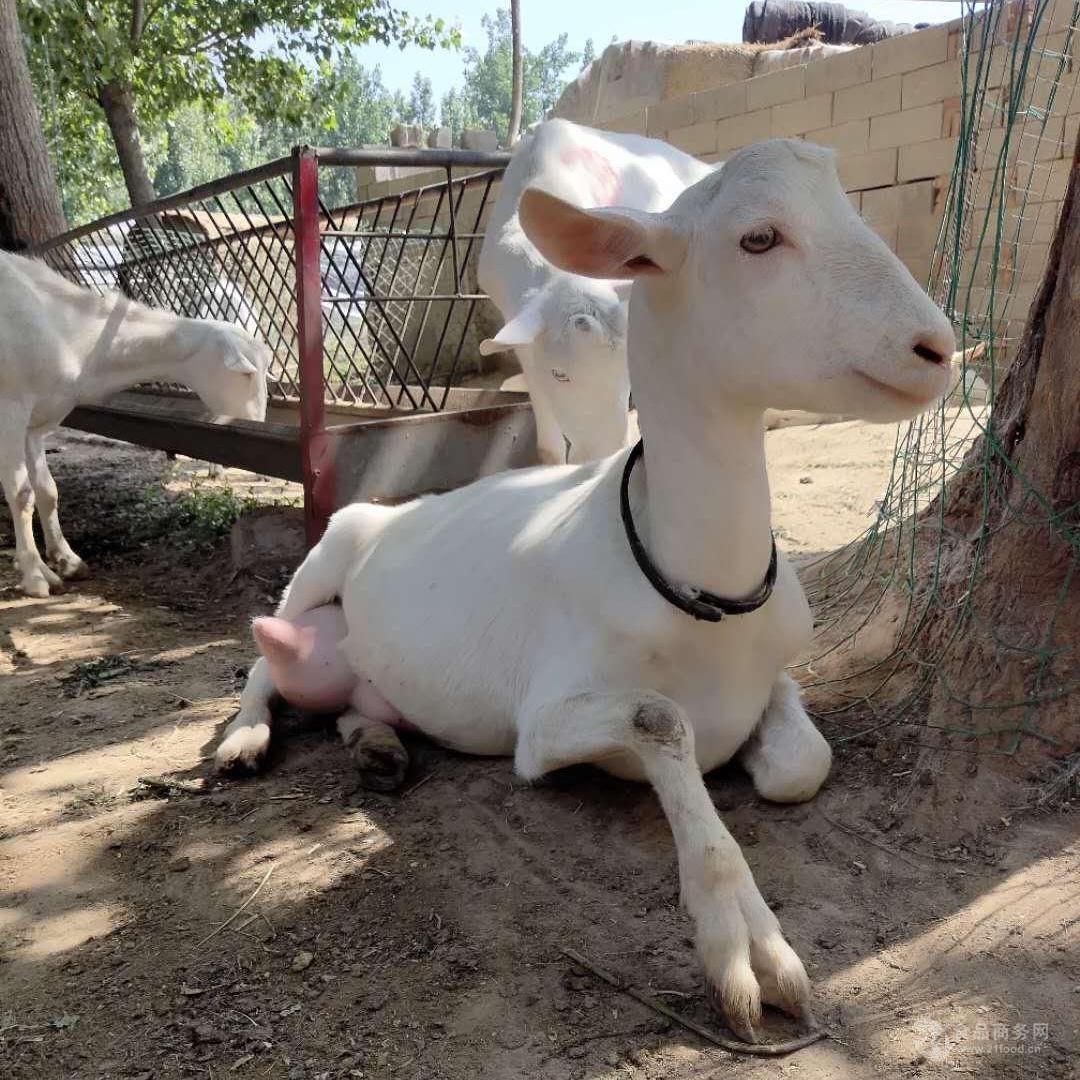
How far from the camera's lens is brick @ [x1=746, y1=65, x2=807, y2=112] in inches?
360

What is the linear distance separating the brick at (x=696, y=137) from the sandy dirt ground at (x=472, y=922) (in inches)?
326

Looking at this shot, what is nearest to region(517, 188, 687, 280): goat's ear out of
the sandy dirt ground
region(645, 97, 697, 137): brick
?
the sandy dirt ground

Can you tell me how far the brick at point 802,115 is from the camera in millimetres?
8930

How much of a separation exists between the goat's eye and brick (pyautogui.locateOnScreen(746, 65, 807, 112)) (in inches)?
316

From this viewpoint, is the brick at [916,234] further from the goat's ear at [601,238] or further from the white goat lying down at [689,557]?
the goat's ear at [601,238]

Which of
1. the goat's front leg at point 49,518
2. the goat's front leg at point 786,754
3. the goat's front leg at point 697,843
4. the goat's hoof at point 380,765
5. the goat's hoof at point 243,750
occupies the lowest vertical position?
the goat's front leg at point 49,518

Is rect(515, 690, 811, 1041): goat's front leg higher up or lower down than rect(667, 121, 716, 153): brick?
lower down

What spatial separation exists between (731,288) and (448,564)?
3.96 feet

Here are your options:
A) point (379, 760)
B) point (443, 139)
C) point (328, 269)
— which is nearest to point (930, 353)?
point (379, 760)

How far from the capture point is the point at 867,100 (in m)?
8.62

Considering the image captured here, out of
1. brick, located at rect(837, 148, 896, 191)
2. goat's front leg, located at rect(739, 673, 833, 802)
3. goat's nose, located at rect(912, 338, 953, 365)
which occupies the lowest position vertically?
goat's front leg, located at rect(739, 673, 833, 802)

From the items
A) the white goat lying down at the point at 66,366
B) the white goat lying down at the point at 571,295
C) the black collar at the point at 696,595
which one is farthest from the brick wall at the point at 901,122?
the black collar at the point at 696,595

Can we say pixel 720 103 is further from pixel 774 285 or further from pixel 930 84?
pixel 774 285

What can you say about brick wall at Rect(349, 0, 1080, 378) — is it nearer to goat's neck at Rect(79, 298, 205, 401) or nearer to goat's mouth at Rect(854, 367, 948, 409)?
goat's neck at Rect(79, 298, 205, 401)
